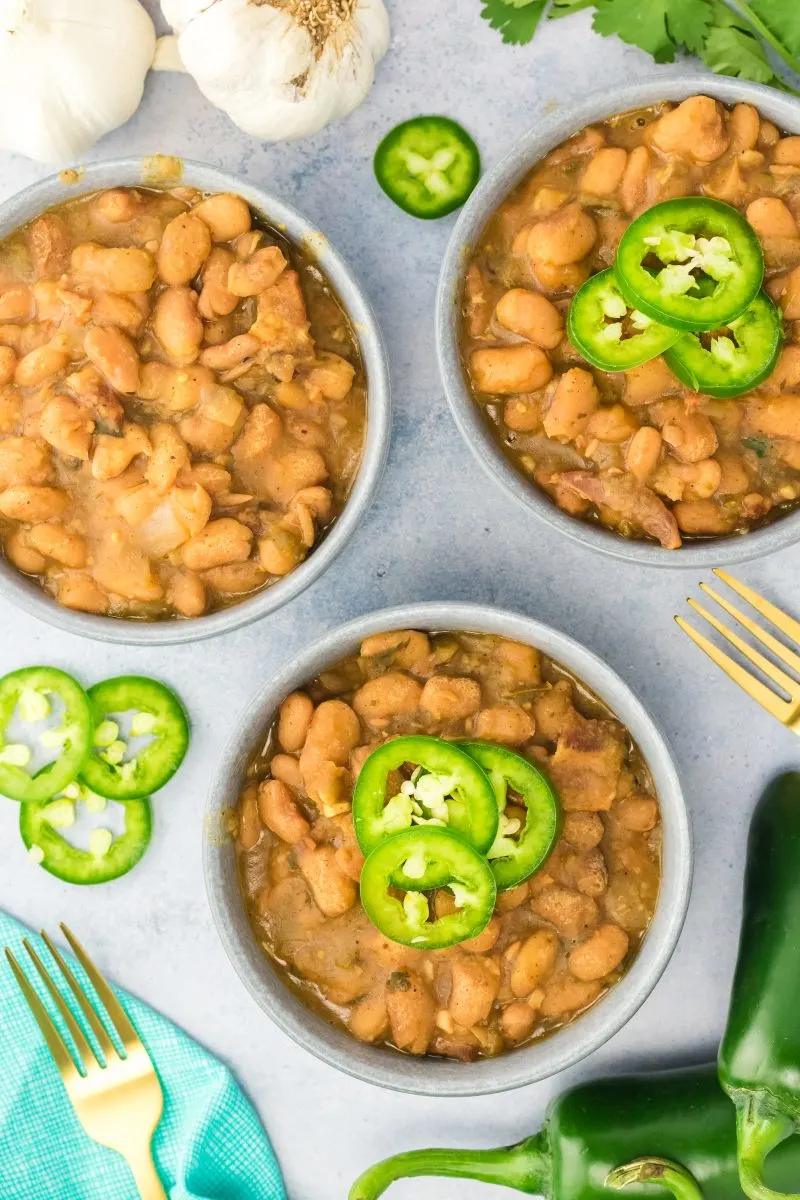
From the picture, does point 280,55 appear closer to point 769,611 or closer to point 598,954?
point 769,611

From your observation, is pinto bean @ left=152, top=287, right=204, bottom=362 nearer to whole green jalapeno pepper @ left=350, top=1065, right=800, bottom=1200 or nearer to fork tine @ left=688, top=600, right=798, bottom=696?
fork tine @ left=688, top=600, right=798, bottom=696

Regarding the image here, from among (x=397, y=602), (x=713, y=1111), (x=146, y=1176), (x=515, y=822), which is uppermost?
(x=397, y=602)

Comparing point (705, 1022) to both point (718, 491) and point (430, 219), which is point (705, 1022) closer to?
point (718, 491)

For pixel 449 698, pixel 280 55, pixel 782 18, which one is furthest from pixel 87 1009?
pixel 782 18

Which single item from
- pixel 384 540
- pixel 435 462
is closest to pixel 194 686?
pixel 384 540

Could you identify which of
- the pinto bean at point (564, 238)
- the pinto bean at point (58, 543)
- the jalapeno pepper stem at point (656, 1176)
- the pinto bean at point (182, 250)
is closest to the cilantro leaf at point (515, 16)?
the pinto bean at point (564, 238)

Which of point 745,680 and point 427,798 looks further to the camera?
point 745,680

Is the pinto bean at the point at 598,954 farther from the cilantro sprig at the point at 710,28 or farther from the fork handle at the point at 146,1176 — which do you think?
the cilantro sprig at the point at 710,28
